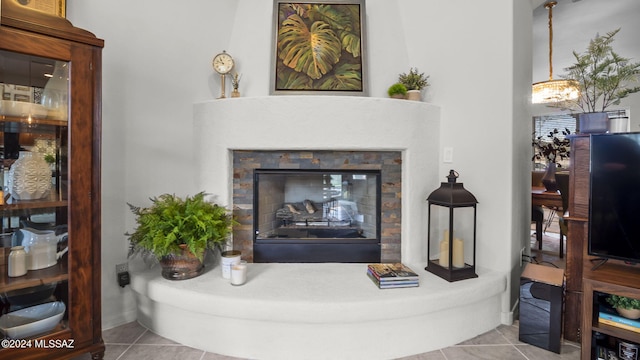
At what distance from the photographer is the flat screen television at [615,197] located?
1706 millimetres

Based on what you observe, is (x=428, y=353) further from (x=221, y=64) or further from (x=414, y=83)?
(x=221, y=64)

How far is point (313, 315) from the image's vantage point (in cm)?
183

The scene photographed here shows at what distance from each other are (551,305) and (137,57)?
3.07m

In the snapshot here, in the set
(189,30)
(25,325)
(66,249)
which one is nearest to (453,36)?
(189,30)

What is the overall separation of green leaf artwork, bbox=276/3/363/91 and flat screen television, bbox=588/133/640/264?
155cm

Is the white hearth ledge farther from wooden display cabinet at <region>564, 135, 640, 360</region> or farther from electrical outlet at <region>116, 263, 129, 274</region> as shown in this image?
wooden display cabinet at <region>564, 135, 640, 360</region>

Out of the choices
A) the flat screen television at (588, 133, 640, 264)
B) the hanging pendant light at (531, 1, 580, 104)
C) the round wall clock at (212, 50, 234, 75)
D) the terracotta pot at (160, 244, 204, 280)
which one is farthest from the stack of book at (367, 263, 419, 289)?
the hanging pendant light at (531, 1, 580, 104)

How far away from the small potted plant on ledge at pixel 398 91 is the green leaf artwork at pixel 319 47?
24 cm

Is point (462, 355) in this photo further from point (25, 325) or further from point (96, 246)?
point (25, 325)

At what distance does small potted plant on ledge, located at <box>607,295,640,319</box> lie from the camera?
5.48ft

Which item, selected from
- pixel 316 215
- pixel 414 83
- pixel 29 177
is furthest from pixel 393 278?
pixel 29 177

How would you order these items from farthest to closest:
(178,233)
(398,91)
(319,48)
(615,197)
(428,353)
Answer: (319,48)
(398,91)
(178,233)
(428,353)
(615,197)

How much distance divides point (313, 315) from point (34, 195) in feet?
5.04

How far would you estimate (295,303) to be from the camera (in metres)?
1.85
